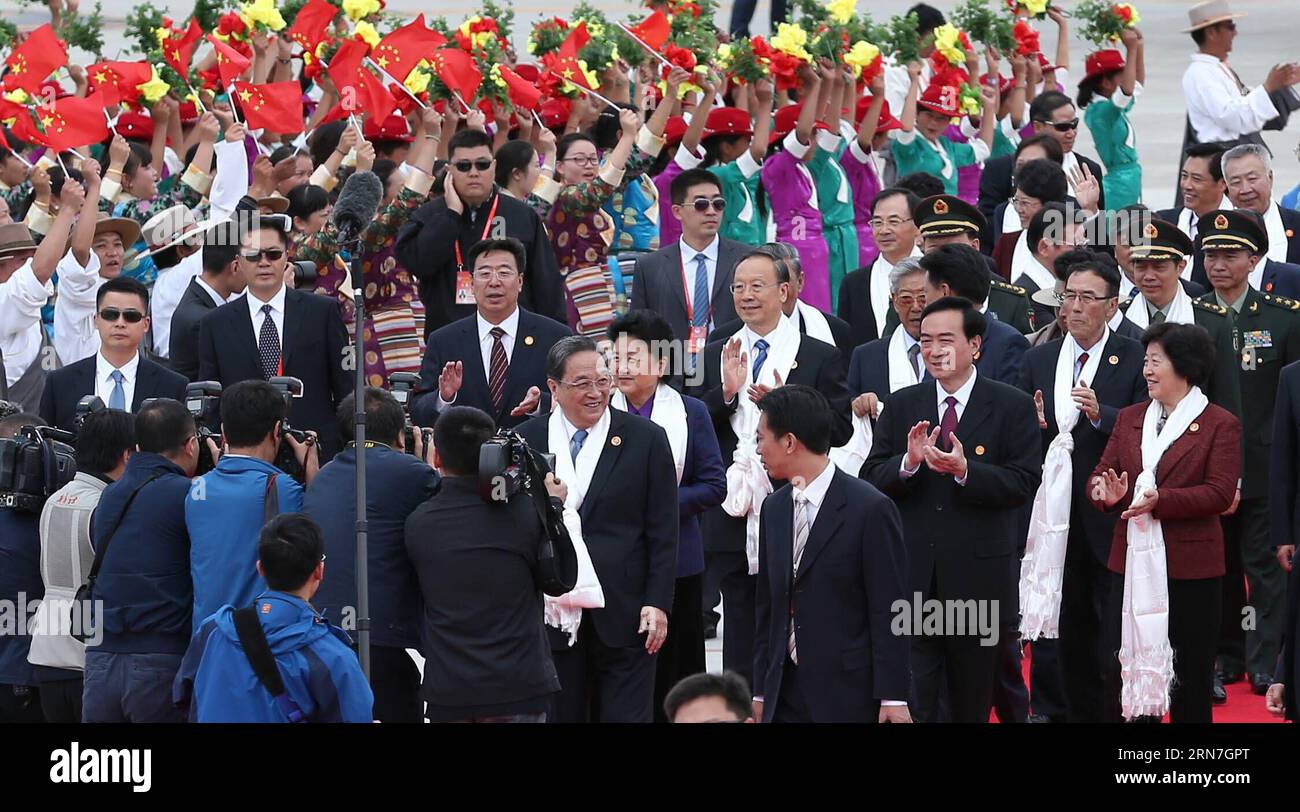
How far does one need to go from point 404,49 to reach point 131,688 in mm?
6019

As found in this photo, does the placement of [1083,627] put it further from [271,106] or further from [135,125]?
[135,125]

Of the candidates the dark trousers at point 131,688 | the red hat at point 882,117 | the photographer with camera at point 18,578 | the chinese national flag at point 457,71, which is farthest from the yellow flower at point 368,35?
the dark trousers at point 131,688

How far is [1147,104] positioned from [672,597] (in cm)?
1815

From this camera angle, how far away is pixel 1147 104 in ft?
80.6

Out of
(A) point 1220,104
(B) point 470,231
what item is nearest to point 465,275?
(B) point 470,231

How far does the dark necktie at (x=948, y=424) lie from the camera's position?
8.28 meters

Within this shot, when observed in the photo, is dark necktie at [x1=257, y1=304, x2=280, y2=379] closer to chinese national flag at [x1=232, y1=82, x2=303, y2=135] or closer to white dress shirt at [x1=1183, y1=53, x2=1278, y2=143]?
chinese national flag at [x1=232, y1=82, x2=303, y2=135]

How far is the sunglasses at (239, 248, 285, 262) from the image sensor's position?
9766mm

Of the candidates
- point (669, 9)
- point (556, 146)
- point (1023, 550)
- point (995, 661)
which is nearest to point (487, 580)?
point (995, 661)

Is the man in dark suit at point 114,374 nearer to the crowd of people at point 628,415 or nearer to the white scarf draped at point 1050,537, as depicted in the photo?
the crowd of people at point 628,415

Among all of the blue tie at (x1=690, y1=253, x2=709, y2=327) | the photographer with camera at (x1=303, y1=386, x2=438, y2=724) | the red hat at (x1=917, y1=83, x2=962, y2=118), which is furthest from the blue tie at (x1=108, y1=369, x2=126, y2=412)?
the red hat at (x1=917, y1=83, x2=962, y2=118)

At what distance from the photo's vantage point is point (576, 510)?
794 cm

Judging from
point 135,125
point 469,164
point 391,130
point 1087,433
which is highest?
point 135,125
